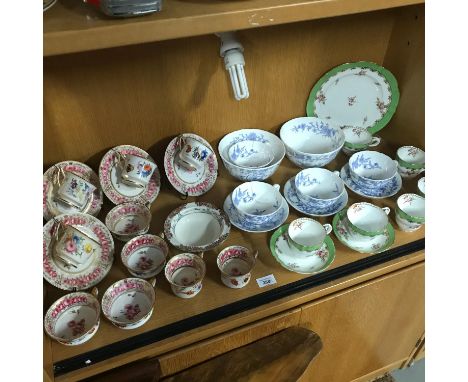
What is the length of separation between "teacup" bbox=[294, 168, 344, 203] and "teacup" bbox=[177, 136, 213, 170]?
26 centimetres

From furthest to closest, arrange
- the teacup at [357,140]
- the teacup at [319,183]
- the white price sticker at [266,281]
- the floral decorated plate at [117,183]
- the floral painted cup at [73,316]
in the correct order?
the teacup at [357,140], the teacup at [319,183], the floral decorated plate at [117,183], the white price sticker at [266,281], the floral painted cup at [73,316]

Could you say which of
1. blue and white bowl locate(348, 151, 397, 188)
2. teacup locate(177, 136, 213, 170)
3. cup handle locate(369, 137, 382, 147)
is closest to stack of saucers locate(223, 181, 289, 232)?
teacup locate(177, 136, 213, 170)

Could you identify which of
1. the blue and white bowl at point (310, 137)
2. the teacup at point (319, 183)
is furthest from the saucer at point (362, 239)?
the blue and white bowl at point (310, 137)

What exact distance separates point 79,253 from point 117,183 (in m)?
0.22

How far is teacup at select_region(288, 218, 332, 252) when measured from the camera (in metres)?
1.07

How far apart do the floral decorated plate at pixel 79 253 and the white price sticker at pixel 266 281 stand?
1.13 ft

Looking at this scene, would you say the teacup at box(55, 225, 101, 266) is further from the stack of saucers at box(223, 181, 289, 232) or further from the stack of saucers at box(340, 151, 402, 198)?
the stack of saucers at box(340, 151, 402, 198)

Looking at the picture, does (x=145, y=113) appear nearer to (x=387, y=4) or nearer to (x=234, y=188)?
(x=234, y=188)

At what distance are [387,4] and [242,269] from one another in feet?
2.07

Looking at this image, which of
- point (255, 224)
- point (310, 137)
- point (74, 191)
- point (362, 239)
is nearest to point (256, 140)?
point (310, 137)

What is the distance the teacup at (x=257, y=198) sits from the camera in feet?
3.72

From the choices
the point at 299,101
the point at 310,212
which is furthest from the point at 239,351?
the point at 299,101

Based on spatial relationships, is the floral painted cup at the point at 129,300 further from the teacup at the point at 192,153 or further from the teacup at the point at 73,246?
the teacup at the point at 192,153

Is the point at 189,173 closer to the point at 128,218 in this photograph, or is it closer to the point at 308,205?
the point at 128,218
